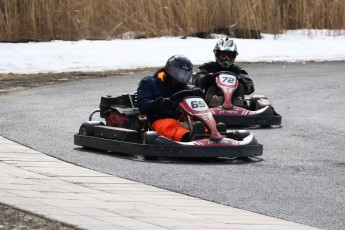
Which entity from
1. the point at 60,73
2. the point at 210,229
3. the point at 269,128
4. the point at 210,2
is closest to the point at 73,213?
the point at 210,229

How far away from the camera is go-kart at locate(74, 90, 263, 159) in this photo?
997 centimetres

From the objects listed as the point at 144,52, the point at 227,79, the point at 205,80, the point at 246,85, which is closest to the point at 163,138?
the point at 227,79

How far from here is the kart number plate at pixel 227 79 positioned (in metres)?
13.4

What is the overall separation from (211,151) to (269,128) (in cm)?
315

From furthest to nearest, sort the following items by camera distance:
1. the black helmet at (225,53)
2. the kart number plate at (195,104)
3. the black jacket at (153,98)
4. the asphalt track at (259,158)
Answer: the black helmet at (225,53) → the black jacket at (153,98) → the kart number plate at (195,104) → the asphalt track at (259,158)

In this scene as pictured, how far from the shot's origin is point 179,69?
10586mm

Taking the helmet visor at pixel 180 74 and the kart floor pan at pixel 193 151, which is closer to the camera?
the kart floor pan at pixel 193 151

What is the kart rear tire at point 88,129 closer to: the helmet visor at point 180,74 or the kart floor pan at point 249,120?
the helmet visor at point 180,74

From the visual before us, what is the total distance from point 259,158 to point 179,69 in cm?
117

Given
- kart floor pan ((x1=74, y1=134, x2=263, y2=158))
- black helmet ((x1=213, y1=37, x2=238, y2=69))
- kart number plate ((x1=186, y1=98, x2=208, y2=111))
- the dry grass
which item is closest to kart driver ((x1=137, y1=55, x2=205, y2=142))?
kart number plate ((x1=186, y1=98, x2=208, y2=111))

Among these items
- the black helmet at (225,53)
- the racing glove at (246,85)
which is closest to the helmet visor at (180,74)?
the racing glove at (246,85)

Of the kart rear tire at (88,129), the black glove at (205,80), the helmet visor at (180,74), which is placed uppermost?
the helmet visor at (180,74)

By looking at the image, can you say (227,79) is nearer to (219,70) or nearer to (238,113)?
(238,113)

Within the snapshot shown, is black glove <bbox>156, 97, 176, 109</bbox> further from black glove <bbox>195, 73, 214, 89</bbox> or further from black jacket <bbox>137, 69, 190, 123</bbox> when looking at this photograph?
black glove <bbox>195, 73, 214, 89</bbox>
